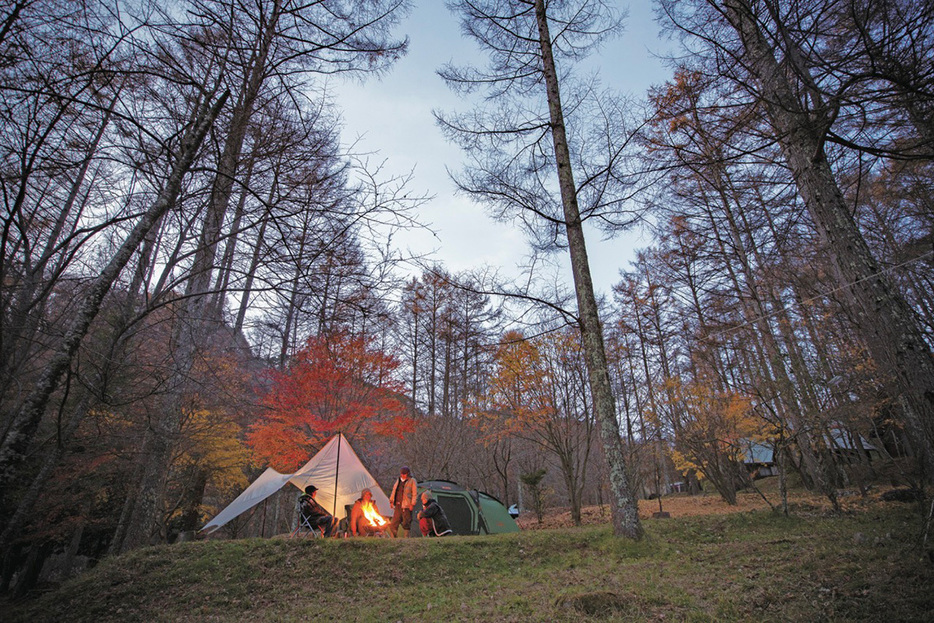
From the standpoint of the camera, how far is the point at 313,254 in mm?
3260

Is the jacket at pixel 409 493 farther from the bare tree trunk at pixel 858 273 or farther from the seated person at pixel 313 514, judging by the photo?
the bare tree trunk at pixel 858 273

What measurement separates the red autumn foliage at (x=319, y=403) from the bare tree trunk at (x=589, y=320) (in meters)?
6.53

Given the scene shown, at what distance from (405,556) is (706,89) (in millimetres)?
6820

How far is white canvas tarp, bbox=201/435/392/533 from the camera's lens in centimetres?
933

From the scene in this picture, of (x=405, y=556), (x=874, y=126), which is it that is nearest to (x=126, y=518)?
(x=405, y=556)

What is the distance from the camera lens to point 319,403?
→ 1141 centimetres

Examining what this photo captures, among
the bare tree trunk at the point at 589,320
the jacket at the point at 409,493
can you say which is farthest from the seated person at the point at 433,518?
the bare tree trunk at the point at 589,320

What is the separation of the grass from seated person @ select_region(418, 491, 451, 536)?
58.4 inches

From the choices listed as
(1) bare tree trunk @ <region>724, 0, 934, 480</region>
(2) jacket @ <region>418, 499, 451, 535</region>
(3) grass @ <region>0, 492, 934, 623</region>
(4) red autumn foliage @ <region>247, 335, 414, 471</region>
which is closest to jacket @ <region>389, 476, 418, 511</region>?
(2) jacket @ <region>418, 499, 451, 535</region>

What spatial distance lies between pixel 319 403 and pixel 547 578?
853cm

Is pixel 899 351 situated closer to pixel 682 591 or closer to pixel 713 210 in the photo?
pixel 682 591

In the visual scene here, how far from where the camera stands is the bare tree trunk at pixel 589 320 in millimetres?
5434

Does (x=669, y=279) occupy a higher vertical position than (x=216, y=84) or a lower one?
higher

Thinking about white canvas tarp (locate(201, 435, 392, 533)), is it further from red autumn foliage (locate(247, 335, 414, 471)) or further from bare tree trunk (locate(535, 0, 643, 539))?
bare tree trunk (locate(535, 0, 643, 539))
